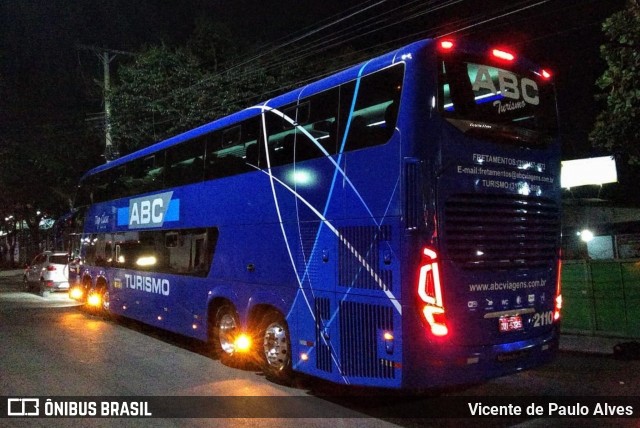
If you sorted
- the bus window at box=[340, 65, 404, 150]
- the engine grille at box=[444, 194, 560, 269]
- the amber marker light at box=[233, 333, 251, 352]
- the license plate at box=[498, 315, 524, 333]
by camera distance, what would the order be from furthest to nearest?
the amber marker light at box=[233, 333, 251, 352]
the license plate at box=[498, 315, 524, 333]
the bus window at box=[340, 65, 404, 150]
the engine grille at box=[444, 194, 560, 269]

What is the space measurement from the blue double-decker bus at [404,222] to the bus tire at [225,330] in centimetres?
26

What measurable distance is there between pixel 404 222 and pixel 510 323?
1709 mm

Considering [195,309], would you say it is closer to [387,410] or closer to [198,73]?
[387,410]

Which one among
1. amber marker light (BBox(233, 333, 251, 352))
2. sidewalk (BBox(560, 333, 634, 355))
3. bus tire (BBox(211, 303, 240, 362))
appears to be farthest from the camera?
sidewalk (BBox(560, 333, 634, 355))

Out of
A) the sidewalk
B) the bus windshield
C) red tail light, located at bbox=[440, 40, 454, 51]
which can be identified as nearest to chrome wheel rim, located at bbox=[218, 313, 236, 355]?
the bus windshield

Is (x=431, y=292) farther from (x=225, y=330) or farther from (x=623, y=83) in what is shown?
(x=623, y=83)

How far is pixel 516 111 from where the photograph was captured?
5.98 m

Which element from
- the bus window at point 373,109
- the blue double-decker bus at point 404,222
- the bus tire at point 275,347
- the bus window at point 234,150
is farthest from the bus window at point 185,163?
the bus window at point 373,109

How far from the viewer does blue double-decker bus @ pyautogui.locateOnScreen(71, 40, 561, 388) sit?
5.27 m

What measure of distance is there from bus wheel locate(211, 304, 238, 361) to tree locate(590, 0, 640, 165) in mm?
6839

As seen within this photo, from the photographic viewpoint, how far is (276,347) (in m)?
7.23

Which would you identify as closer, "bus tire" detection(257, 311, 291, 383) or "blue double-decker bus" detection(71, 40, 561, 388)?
"blue double-decker bus" detection(71, 40, 561, 388)

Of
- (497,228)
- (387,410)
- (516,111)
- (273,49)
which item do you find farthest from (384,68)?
(273,49)

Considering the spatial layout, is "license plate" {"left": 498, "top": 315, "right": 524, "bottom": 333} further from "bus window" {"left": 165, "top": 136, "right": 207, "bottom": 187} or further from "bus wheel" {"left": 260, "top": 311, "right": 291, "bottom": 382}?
"bus window" {"left": 165, "top": 136, "right": 207, "bottom": 187}
